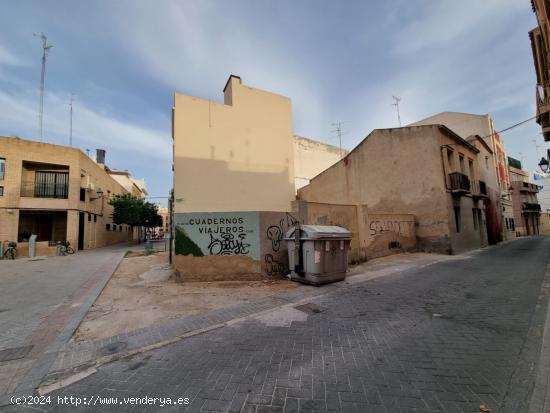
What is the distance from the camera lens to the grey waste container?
729 cm

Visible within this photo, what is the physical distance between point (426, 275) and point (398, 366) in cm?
635

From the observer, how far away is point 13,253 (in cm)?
1595

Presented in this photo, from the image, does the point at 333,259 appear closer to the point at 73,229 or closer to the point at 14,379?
the point at 14,379

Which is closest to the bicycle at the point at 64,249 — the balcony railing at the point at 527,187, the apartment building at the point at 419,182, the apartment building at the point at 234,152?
the apartment building at the point at 234,152

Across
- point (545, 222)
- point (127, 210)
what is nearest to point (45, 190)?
point (127, 210)

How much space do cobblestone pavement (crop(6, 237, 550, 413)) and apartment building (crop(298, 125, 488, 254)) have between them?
9666 millimetres

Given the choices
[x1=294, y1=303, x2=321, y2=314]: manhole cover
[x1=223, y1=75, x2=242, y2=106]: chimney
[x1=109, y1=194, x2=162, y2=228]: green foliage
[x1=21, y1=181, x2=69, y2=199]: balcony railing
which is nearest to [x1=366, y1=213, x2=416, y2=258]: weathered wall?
[x1=294, y1=303, x2=321, y2=314]: manhole cover

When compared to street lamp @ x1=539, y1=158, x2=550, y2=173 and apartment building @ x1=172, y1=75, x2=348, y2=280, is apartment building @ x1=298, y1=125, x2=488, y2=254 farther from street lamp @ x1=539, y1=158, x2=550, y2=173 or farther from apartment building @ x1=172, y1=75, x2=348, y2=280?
apartment building @ x1=172, y1=75, x2=348, y2=280

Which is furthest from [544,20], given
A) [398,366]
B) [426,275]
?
[398,366]

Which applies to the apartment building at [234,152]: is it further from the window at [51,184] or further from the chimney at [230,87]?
the window at [51,184]

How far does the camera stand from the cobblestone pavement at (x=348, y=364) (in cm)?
247

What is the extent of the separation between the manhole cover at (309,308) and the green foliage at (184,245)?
3701mm

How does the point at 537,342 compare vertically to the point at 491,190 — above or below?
below

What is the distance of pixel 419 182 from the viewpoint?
48.9ft
